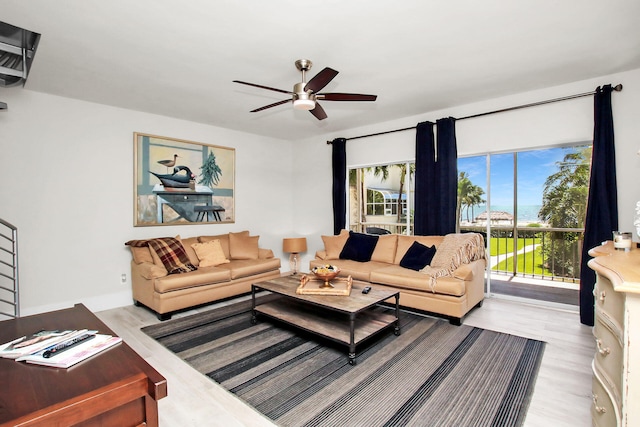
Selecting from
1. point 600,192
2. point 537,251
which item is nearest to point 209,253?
point 600,192

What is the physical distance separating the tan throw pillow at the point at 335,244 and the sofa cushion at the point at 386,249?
565mm

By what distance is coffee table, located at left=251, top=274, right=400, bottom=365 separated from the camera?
268cm

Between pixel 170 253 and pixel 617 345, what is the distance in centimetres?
427

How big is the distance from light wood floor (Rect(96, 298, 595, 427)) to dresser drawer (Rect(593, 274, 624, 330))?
801mm

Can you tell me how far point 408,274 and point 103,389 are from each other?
10.6ft

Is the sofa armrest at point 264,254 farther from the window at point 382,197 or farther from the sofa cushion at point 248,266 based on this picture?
the window at point 382,197

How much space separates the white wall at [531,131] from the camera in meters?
3.29

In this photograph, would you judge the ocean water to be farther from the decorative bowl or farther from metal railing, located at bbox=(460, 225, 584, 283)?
the decorative bowl

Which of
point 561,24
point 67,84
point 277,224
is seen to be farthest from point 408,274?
point 67,84

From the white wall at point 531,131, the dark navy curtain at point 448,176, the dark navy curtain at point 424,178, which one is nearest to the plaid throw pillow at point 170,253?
the white wall at point 531,131

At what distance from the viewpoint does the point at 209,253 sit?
451 centimetres

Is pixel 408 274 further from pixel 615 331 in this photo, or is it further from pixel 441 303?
pixel 615 331

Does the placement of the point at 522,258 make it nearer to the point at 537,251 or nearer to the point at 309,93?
the point at 537,251

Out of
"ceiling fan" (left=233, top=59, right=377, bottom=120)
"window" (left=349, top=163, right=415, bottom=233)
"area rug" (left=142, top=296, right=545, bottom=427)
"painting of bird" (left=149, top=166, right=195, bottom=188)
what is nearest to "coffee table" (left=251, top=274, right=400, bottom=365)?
"area rug" (left=142, top=296, right=545, bottom=427)
